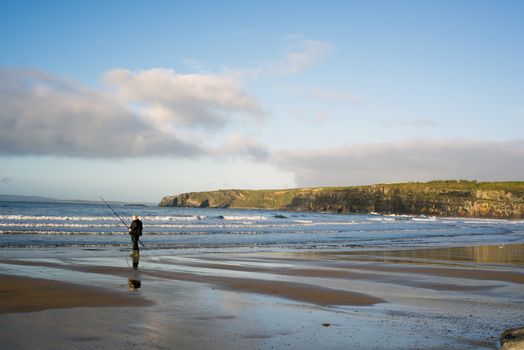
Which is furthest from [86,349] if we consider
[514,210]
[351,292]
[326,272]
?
[514,210]

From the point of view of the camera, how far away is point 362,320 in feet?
30.9

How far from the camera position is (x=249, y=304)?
425 inches

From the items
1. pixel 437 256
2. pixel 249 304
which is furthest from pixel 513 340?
pixel 437 256

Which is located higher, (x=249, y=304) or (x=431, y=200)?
(x=431, y=200)

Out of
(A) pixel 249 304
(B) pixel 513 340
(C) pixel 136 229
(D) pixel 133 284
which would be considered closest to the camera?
(B) pixel 513 340

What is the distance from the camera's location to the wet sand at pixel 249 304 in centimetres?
778

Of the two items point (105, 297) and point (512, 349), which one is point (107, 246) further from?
point (512, 349)

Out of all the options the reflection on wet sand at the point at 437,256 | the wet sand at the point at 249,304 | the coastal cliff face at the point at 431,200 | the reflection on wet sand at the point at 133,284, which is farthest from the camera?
the coastal cliff face at the point at 431,200

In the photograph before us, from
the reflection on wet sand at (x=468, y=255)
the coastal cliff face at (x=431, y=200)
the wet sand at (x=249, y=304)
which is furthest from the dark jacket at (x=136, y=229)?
the coastal cliff face at (x=431, y=200)

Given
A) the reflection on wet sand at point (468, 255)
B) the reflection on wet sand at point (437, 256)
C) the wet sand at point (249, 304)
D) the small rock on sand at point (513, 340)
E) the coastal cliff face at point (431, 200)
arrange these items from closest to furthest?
the small rock on sand at point (513, 340) → the wet sand at point (249, 304) → the reflection on wet sand at point (437, 256) → the reflection on wet sand at point (468, 255) → the coastal cliff face at point (431, 200)

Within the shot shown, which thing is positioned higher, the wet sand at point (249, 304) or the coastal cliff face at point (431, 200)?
the coastal cliff face at point (431, 200)

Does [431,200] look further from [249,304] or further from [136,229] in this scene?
[249,304]

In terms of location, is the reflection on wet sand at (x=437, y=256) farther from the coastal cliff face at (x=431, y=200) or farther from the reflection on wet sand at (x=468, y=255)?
the coastal cliff face at (x=431, y=200)

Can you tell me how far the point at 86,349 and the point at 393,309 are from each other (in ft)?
21.0
